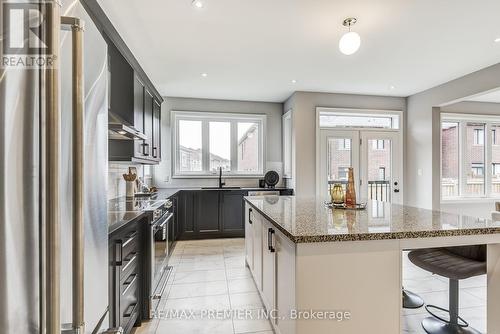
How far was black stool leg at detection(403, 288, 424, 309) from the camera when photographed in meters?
2.42

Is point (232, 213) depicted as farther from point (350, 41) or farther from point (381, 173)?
point (350, 41)

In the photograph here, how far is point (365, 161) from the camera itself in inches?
205

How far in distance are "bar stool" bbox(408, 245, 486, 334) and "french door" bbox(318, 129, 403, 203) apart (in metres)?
2.98

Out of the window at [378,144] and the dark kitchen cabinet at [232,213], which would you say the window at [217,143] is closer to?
the dark kitchen cabinet at [232,213]

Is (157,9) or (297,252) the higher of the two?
(157,9)

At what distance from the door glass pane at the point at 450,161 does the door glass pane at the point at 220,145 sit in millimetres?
4416

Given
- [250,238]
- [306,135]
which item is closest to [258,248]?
[250,238]

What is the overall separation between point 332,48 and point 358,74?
1.12 meters

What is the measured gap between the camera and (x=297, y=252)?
4.44 feet

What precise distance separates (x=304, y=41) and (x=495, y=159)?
5390 millimetres

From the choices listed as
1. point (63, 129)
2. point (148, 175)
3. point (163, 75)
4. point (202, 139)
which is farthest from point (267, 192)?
point (63, 129)

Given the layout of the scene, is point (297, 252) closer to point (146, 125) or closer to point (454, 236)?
point (454, 236)

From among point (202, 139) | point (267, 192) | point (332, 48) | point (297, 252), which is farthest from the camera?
point (202, 139)

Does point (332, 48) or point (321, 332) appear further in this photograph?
point (332, 48)
